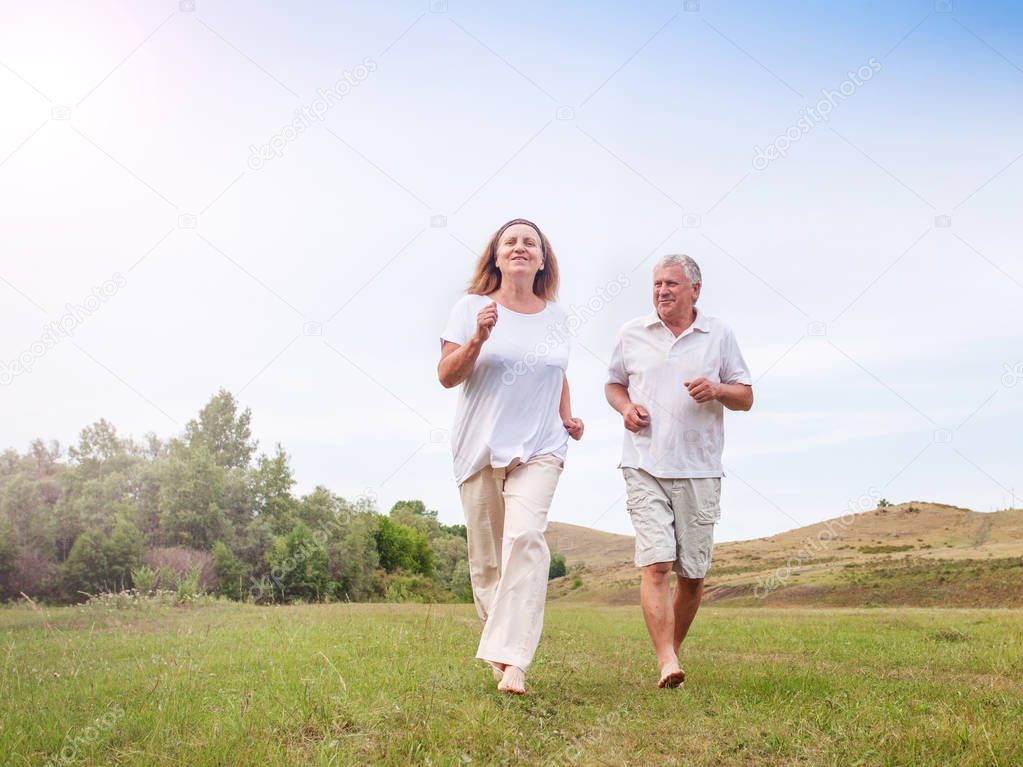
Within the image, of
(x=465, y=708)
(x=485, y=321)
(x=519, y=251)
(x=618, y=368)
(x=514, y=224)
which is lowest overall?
(x=465, y=708)

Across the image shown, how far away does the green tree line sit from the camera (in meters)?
34.2

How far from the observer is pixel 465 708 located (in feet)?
14.8

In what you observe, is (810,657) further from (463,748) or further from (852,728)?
(463,748)

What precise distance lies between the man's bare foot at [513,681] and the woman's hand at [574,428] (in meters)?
1.57

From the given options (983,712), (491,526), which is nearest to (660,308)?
(491,526)

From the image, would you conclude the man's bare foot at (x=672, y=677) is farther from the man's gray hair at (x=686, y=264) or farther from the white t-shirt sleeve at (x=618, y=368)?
the man's gray hair at (x=686, y=264)

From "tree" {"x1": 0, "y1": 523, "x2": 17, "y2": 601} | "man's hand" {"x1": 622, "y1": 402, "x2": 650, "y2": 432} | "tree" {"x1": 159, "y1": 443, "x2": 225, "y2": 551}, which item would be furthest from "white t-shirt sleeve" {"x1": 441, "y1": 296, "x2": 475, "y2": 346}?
"tree" {"x1": 159, "y1": 443, "x2": 225, "y2": 551}

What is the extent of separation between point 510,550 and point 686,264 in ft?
8.98

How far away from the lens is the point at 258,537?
4028 centimetres

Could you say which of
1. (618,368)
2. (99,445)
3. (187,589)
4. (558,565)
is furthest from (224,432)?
(618,368)

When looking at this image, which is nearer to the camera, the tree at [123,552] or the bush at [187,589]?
the bush at [187,589]

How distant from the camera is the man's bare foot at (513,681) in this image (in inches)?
199

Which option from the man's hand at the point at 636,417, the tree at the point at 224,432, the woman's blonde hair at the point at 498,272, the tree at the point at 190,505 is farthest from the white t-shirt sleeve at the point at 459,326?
the tree at the point at 224,432

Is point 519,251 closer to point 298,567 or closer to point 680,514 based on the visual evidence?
point 680,514
